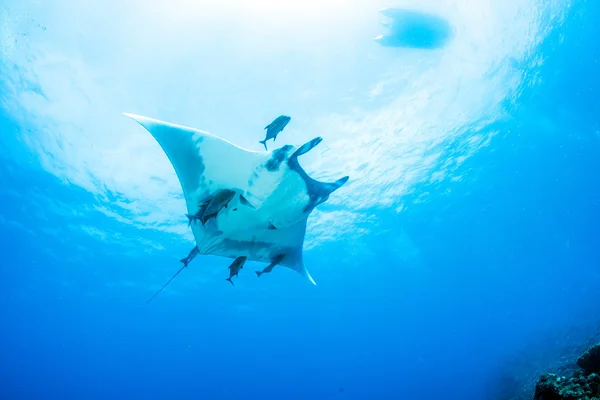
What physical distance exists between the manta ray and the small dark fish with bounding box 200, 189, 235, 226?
148 millimetres

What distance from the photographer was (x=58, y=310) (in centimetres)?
3114

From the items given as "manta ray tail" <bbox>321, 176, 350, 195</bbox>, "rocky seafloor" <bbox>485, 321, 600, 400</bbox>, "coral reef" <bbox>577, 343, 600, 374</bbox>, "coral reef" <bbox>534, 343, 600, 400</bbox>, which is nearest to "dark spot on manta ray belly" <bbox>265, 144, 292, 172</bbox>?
"manta ray tail" <bbox>321, 176, 350, 195</bbox>

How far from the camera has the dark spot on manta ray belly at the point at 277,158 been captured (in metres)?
3.84

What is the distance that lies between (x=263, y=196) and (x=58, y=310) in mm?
36333

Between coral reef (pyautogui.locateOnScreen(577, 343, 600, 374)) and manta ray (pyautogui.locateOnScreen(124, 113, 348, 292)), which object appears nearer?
manta ray (pyautogui.locateOnScreen(124, 113, 348, 292))

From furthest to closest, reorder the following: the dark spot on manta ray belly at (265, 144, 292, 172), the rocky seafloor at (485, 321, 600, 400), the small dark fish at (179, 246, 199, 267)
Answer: the rocky seafloor at (485, 321, 600, 400) → the small dark fish at (179, 246, 199, 267) → the dark spot on manta ray belly at (265, 144, 292, 172)

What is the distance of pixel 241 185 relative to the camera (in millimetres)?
4297

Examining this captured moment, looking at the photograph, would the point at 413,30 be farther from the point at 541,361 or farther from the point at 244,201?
the point at 541,361

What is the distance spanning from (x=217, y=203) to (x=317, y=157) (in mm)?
8653

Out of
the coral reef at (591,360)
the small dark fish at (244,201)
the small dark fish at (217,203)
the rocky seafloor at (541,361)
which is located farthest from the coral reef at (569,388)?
the rocky seafloor at (541,361)

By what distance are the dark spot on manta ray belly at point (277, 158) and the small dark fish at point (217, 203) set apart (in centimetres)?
62

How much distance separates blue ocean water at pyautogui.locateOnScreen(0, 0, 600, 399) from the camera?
910cm

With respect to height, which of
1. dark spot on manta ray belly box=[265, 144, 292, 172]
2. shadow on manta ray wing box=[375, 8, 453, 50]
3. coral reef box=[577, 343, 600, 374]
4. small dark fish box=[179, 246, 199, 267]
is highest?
shadow on manta ray wing box=[375, 8, 453, 50]

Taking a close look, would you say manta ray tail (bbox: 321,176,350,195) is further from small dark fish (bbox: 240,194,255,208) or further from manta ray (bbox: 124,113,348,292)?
small dark fish (bbox: 240,194,255,208)
